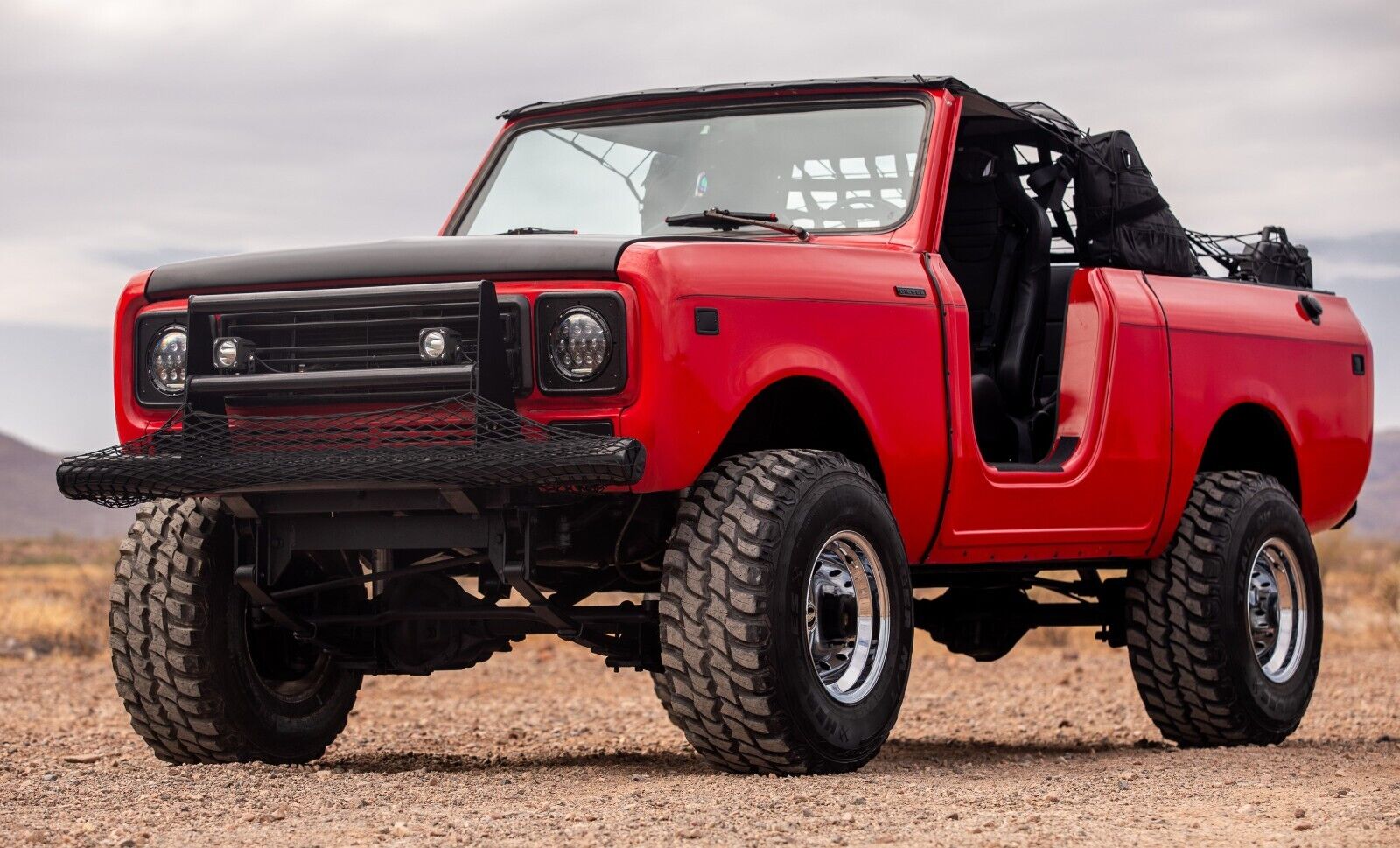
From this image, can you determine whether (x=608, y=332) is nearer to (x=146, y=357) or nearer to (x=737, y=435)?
(x=737, y=435)

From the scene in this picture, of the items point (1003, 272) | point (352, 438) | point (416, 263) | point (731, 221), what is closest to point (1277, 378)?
point (1003, 272)

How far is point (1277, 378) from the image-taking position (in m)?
8.95

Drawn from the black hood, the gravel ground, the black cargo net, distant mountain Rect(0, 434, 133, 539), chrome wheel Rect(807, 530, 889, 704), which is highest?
the black hood

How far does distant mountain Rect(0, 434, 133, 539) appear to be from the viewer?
338 ft

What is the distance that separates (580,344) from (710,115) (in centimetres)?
210

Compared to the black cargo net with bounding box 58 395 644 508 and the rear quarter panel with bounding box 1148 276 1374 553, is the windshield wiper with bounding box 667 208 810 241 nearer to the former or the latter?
the black cargo net with bounding box 58 395 644 508

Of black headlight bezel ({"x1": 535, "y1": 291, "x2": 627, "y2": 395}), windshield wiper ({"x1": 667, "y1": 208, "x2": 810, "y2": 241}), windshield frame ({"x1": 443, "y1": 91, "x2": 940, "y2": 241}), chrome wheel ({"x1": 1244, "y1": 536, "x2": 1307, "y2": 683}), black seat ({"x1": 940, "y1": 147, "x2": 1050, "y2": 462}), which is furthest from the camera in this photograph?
chrome wheel ({"x1": 1244, "y1": 536, "x2": 1307, "y2": 683})

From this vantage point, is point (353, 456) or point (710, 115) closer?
point (353, 456)

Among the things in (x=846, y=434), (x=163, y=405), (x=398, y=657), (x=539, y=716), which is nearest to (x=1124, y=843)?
(x=846, y=434)

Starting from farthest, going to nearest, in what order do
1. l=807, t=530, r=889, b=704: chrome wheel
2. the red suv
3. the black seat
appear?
the black seat < l=807, t=530, r=889, b=704: chrome wheel < the red suv

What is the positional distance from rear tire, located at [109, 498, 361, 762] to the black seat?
3098mm

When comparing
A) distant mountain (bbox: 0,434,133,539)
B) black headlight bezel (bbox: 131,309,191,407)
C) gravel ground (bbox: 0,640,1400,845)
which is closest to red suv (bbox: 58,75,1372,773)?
black headlight bezel (bbox: 131,309,191,407)

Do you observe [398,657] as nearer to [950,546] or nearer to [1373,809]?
[950,546]

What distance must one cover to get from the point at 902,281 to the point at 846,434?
0.56 metres
